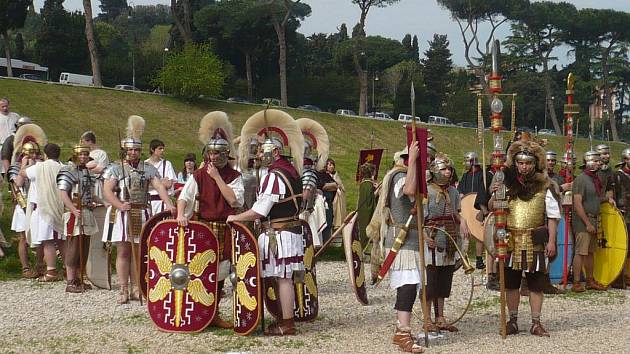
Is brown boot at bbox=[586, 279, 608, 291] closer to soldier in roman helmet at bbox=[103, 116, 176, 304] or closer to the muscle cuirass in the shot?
the muscle cuirass

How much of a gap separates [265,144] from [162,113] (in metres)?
34.9

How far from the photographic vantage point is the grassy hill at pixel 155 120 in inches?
1383

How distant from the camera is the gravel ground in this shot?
718cm

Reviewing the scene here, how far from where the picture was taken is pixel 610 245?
10703mm

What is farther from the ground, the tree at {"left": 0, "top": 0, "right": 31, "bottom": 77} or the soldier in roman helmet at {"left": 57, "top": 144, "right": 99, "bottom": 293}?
the tree at {"left": 0, "top": 0, "right": 31, "bottom": 77}

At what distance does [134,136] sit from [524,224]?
4.31 metres

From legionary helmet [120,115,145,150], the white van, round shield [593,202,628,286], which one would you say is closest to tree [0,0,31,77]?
the white van

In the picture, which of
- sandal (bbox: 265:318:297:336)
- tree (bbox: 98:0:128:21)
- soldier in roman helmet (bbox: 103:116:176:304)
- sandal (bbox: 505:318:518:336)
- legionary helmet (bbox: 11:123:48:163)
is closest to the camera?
sandal (bbox: 265:318:297:336)

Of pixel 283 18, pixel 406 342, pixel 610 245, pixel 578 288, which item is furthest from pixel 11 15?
pixel 406 342

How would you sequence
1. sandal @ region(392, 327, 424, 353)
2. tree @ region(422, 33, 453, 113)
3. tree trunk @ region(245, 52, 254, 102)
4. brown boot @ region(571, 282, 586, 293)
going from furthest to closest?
tree @ region(422, 33, 453, 113) < tree trunk @ region(245, 52, 254, 102) < brown boot @ region(571, 282, 586, 293) < sandal @ region(392, 327, 424, 353)

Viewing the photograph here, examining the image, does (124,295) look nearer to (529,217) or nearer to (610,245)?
(529,217)

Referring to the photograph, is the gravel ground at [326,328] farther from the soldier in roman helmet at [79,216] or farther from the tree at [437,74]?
the tree at [437,74]

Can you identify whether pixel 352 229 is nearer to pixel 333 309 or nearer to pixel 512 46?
pixel 333 309

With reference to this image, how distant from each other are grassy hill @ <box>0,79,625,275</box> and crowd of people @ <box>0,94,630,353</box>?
59.3ft
